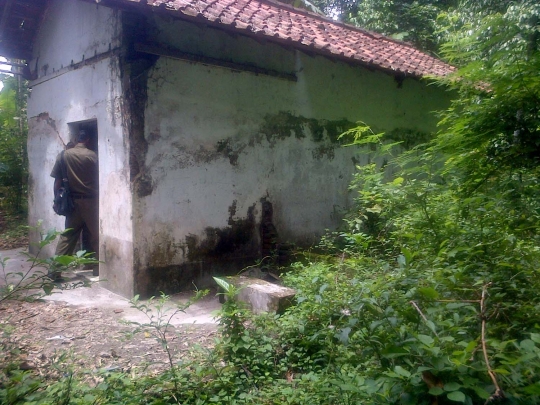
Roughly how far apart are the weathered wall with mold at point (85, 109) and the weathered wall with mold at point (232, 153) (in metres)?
0.35

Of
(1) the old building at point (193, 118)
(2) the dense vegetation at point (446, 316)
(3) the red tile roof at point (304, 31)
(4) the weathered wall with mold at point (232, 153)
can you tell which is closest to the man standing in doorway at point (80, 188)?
(1) the old building at point (193, 118)

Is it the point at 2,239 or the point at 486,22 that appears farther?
the point at 2,239

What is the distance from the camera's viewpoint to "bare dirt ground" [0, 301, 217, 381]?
362cm

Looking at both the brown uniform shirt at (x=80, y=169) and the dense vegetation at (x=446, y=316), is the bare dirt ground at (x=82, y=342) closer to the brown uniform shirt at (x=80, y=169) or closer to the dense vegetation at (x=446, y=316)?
the dense vegetation at (x=446, y=316)

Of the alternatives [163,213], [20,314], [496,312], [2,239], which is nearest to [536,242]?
[496,312]

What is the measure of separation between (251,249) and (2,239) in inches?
240

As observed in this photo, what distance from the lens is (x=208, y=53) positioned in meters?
6.25

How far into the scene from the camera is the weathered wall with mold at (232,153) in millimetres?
5848

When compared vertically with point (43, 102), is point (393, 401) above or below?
below

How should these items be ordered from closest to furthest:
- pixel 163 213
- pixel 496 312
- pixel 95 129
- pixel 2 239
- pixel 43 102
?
pixel 496 312 < pixel 163 213 < pixel 95 129 < pixel 43 102 < pixel 2 239

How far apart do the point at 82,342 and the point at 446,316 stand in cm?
318

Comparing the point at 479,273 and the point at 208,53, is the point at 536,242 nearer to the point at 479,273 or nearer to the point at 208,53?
the point at 479,273

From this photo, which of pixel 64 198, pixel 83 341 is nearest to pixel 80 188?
pixel 64 198

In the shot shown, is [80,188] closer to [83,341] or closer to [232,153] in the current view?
[232,153]
